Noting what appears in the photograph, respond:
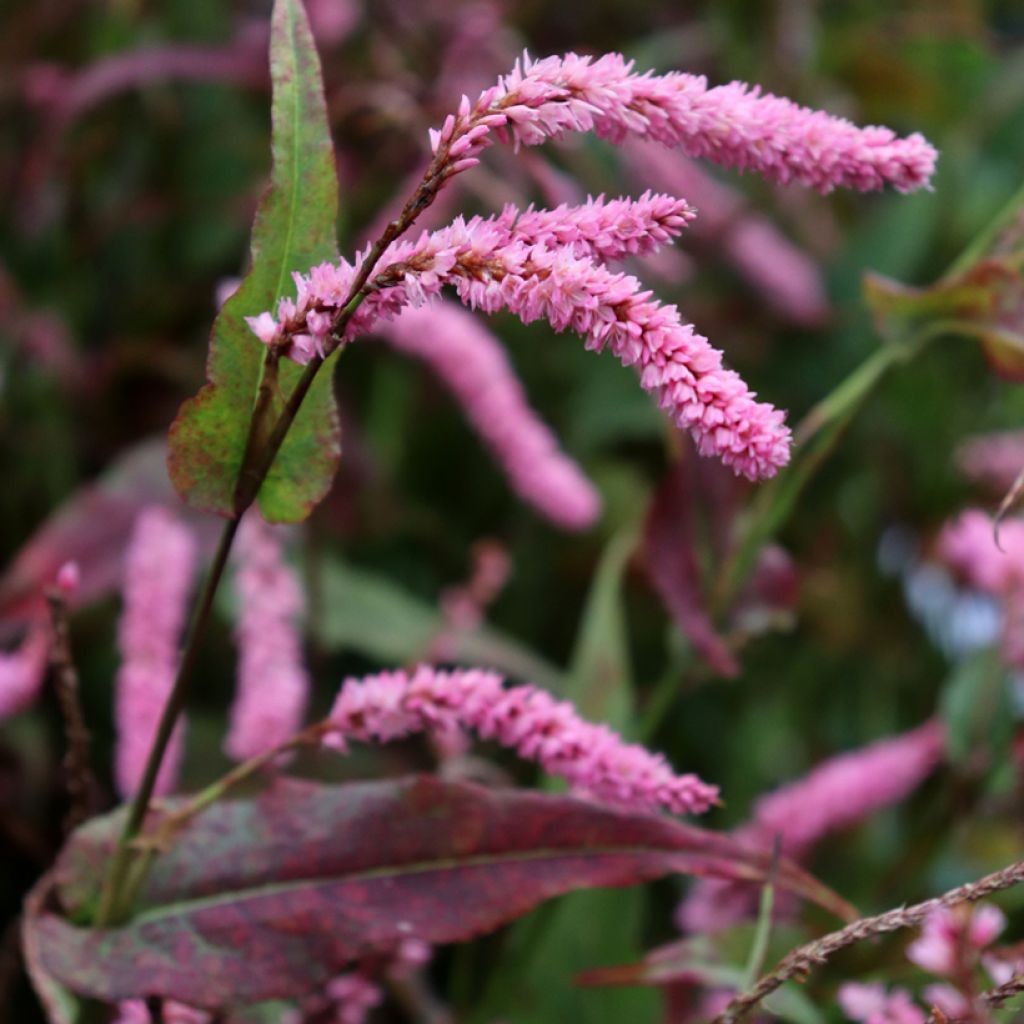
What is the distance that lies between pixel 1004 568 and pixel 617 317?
337 mm

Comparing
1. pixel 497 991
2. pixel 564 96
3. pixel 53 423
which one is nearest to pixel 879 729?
pixel 497 991

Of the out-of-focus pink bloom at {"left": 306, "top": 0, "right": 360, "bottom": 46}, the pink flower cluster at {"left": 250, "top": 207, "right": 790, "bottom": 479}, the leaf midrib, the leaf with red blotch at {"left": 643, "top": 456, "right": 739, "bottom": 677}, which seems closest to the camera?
the pink flower cluster at {"left": 250, "top": 207, "right": 790, "bottom": 479}

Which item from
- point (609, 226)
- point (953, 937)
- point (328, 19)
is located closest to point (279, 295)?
point (609, 226)

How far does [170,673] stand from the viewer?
429 millimetres

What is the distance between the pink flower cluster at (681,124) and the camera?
24 centimetres

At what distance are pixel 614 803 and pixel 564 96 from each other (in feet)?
0.55

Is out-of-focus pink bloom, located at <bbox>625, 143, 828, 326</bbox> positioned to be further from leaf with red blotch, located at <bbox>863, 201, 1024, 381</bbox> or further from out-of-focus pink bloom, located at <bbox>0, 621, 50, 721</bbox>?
out-of-focus pink bloom, located at <bbox>0, 621, 50, 721</bbox>

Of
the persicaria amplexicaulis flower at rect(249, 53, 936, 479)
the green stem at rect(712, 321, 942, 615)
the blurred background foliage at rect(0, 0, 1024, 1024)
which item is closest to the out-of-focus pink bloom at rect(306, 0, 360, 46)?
the blurred background foliage at rect(0, 0, 1024, 1024)

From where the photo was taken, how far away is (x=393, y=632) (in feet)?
2.08

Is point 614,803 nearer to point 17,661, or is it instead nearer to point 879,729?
point 17,661

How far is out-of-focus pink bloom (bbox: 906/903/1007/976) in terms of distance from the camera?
11.7 inches

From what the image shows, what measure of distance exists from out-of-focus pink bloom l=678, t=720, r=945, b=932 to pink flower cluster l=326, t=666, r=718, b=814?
0.15m

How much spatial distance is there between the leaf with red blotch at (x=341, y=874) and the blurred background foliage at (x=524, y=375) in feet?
0.61

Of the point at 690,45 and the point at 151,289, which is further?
the point at 690,45
